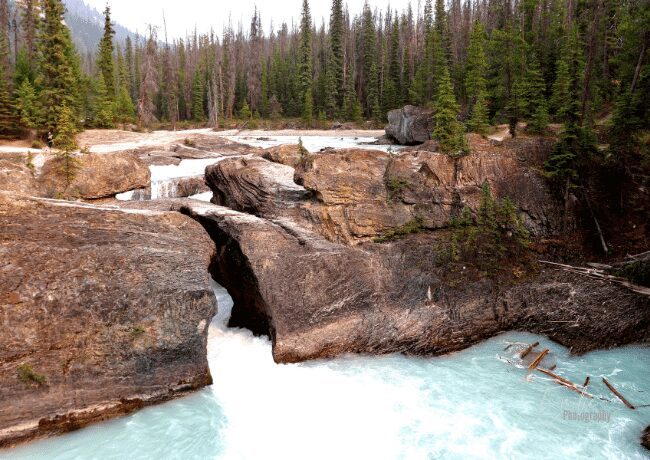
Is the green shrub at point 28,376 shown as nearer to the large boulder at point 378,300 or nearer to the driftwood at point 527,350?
the large boulder at point 378,300

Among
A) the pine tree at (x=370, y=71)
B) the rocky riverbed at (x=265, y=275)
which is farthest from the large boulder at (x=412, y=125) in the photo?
the rocky riverbed at (x=265, y=275)

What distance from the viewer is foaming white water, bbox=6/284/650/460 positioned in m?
8.08

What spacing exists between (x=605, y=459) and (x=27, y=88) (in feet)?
123

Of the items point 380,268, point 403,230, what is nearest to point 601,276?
point 403,230

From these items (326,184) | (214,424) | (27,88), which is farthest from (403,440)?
(27,88)

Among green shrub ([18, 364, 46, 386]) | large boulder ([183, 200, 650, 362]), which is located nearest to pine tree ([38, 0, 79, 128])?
large boulder ([183, 200, 650, 362])

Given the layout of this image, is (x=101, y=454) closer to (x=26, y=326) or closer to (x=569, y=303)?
(x=26, y=326)

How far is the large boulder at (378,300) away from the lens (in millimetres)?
11281

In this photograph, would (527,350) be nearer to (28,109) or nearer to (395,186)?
(395,186)

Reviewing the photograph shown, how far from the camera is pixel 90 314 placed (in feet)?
28.6

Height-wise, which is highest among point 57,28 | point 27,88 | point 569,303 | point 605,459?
point 57,28

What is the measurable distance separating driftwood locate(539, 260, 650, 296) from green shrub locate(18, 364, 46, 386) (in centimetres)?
1378

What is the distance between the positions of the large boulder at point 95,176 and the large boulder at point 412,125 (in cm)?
2833

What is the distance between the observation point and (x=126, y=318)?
9023 mm
